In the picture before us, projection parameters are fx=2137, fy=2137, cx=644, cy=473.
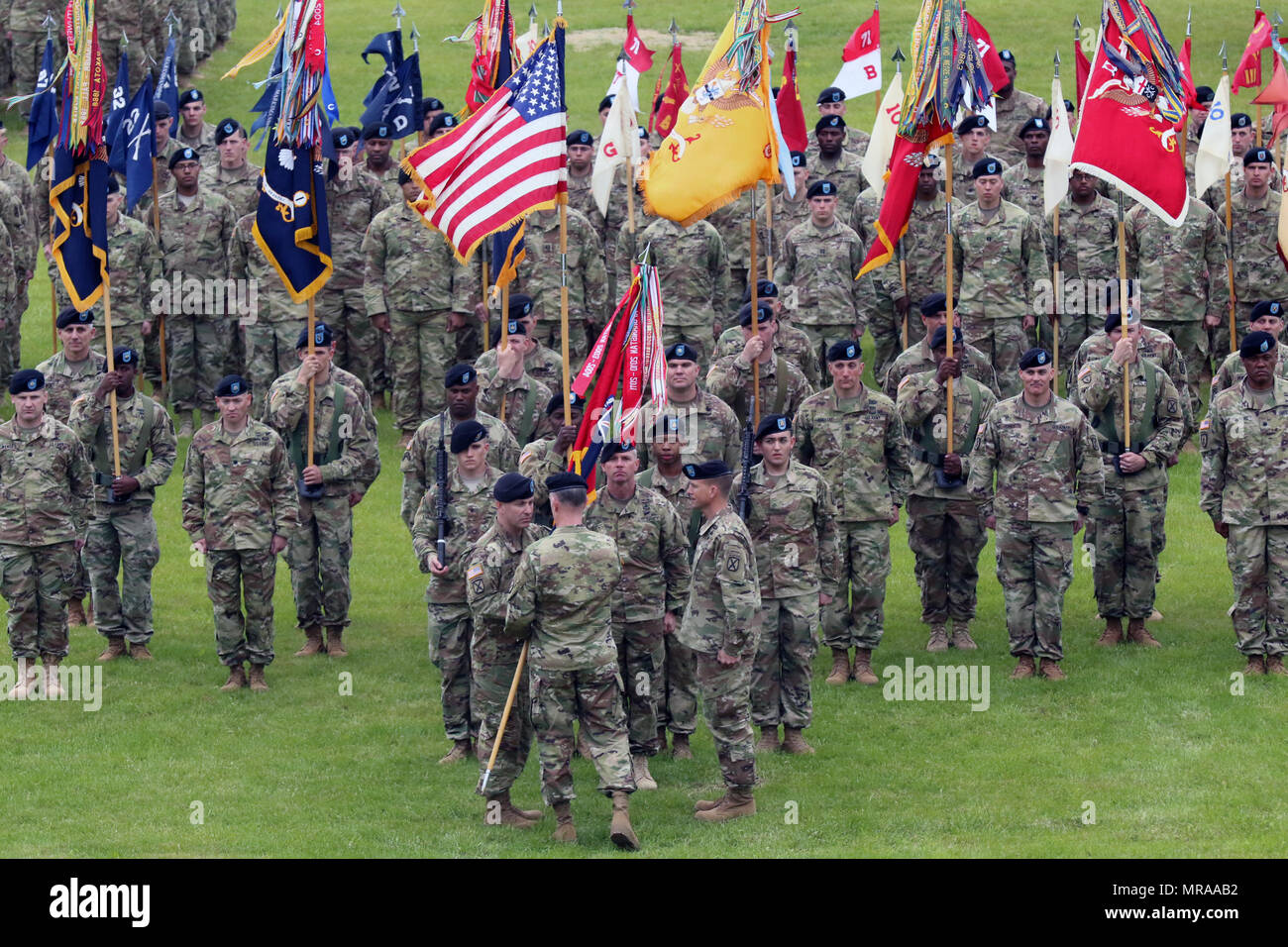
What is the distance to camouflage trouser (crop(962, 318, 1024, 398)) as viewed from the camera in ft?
71.9

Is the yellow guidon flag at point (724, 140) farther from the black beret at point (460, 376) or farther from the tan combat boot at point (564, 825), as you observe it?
the tan combat boot at point (564, 825)

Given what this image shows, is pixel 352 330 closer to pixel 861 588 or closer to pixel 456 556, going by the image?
pixel 861 588

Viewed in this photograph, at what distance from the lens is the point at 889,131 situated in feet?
74.4

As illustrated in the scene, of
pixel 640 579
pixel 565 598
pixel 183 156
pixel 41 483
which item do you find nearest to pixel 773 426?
pixel 640 579

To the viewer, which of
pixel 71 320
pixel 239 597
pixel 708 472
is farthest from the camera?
pixel 71 320

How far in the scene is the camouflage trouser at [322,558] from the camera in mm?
18797

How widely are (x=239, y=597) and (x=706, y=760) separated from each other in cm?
440

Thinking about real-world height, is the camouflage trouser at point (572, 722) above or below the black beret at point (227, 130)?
below

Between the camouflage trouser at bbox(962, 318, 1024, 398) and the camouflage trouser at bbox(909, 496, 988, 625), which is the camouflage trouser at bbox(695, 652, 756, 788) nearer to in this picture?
the camouflage trouser at bbox(909, 496, 988, 625)

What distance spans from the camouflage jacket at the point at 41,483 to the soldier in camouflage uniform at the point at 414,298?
5.93 m

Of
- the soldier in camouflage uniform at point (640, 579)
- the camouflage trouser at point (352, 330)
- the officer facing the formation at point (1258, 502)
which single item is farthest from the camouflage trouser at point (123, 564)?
the officer facing the formation at point (1258, 502)

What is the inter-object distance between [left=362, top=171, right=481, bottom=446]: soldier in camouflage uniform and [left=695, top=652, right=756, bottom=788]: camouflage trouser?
907cm

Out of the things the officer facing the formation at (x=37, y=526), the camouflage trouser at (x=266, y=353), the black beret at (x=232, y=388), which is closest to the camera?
the officer facing the formation at (x=37, y=526)

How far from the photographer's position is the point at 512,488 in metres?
14.4
